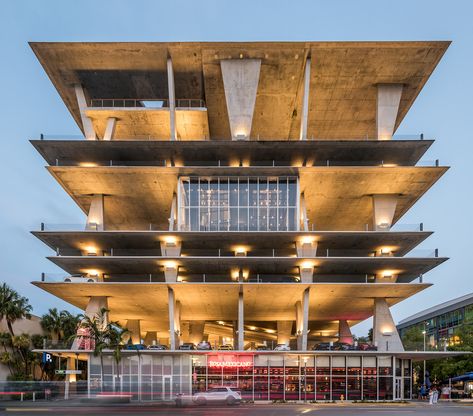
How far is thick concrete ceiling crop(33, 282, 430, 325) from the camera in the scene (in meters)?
48.9

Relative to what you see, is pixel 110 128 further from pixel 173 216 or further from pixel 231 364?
pixel 231 364

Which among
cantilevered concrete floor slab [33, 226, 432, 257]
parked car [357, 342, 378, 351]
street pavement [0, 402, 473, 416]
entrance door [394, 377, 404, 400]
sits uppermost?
cantilevered concrete floor slab [33, 226, 432, 257]

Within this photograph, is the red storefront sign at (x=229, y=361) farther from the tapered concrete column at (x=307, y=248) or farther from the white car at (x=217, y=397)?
the tapered concrete column at (x=307, y=248)

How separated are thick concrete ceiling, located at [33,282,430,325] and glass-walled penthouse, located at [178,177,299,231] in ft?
18.3

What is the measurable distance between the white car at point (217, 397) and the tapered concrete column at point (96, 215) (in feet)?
64.2

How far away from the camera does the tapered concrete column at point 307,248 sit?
49.9 m

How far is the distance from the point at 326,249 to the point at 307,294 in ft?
22.0

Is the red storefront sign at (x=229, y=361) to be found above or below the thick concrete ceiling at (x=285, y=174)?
below

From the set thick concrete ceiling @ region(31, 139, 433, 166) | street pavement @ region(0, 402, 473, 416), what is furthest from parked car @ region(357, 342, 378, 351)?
thick concrete ceiling @ region(31, 139, 433, 166)

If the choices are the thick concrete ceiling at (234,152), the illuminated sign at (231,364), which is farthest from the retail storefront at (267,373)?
the thick concrete ceiling at (234,152)

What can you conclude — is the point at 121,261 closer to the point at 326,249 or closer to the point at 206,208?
the point at 206,208

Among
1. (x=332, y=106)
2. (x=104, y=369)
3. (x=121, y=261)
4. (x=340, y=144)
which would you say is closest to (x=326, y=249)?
(x=340, y=144)

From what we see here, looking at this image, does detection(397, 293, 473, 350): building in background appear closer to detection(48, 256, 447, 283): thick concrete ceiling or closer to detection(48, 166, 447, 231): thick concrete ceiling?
detection(48, 166, 447, 231): thick concrete ceiling

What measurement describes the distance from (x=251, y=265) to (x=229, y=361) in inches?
336
